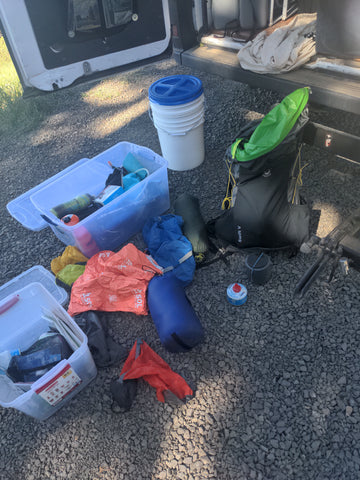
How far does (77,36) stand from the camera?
86.2 inches

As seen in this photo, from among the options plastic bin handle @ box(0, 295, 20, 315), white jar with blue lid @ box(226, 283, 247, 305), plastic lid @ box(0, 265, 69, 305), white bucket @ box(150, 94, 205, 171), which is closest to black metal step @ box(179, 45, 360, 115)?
white bucket @ box(150, 94, 205, 171)

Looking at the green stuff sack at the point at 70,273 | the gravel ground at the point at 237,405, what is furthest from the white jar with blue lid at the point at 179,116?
the green stuff sack at the point at 70,273

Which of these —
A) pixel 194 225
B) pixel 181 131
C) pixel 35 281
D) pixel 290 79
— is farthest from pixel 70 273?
pixel 290 79

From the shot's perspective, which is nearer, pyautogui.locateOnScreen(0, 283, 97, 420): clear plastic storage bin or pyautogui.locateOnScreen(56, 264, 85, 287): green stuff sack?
pyautogui.locateOnScreen(0, 283, 97, 420): clear plastic storage bin

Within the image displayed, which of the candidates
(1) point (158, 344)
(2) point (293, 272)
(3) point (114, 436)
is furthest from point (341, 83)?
(3) point (114, 436)

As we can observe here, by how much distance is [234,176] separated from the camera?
249 centimetres

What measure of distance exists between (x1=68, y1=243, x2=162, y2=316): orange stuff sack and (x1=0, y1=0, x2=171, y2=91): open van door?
1226mm

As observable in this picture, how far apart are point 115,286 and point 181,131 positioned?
1522 mm

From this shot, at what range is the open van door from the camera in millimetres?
1980

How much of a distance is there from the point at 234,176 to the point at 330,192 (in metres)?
0.92

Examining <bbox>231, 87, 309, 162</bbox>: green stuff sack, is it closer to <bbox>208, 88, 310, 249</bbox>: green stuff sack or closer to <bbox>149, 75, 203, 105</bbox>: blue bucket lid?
<bbox>208, 88, 310, 249</bbox>: green stuff sack

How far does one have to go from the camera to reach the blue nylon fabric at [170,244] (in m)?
2.36

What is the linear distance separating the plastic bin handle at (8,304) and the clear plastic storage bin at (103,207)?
0.56 meters

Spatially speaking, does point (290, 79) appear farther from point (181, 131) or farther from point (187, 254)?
point (187, 254)
